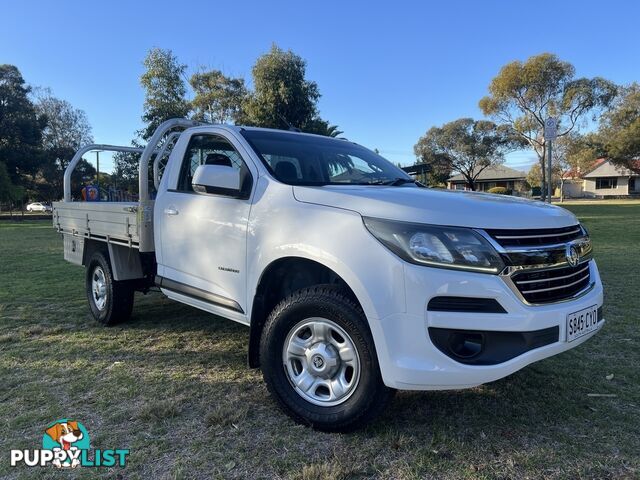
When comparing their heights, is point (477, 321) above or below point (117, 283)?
above

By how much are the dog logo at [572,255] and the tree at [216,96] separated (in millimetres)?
21329

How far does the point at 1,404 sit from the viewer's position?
10.7 feet

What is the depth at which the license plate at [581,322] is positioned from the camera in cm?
263

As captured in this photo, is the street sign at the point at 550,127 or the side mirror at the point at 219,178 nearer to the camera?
the side mirror at the point at 219,178

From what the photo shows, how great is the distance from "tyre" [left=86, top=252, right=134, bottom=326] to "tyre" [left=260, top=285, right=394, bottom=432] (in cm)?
262

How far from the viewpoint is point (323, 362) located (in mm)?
2779

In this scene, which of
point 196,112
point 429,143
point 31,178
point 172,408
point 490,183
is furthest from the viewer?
point 490,183

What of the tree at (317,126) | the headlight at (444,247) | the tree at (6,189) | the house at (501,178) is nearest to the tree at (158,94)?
the tree at (317,126)

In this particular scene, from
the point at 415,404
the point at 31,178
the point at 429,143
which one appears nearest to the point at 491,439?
the point at 415,404

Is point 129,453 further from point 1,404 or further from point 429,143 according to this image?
point 429,143

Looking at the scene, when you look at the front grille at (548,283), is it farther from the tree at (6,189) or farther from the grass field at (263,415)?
the tree at (6,189)

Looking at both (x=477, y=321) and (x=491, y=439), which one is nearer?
(x=477, y=321)

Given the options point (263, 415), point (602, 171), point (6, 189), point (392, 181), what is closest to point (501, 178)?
point (602, 171)

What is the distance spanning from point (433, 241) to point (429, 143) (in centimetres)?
5310
